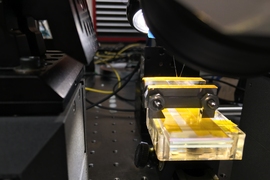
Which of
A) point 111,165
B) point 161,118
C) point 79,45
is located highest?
point 79,45

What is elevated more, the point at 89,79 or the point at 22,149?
the point at 22,149

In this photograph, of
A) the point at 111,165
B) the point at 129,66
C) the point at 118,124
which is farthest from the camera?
the point at 129,66

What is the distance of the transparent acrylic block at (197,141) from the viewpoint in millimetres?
281

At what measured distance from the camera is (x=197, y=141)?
0.28 metres

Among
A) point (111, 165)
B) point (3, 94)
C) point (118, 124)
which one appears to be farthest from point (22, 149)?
point (118, 124)

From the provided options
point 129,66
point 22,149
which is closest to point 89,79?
point 129,66

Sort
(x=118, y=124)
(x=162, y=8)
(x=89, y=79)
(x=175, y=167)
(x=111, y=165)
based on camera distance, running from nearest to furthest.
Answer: (x=162, y=8) → (x=175, y=167) → (x=111, y=165) → (x=118, y=124) → (x=89, y=79)

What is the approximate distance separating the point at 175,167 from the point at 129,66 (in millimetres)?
843

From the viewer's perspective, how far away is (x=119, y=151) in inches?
20.8

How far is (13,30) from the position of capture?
27 cm

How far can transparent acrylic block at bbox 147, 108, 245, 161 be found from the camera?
281 millimetres

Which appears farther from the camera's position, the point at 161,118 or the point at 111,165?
the point at 111,165

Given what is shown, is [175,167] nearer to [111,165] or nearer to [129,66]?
[111,165]

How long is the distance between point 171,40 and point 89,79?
87 centimetres
